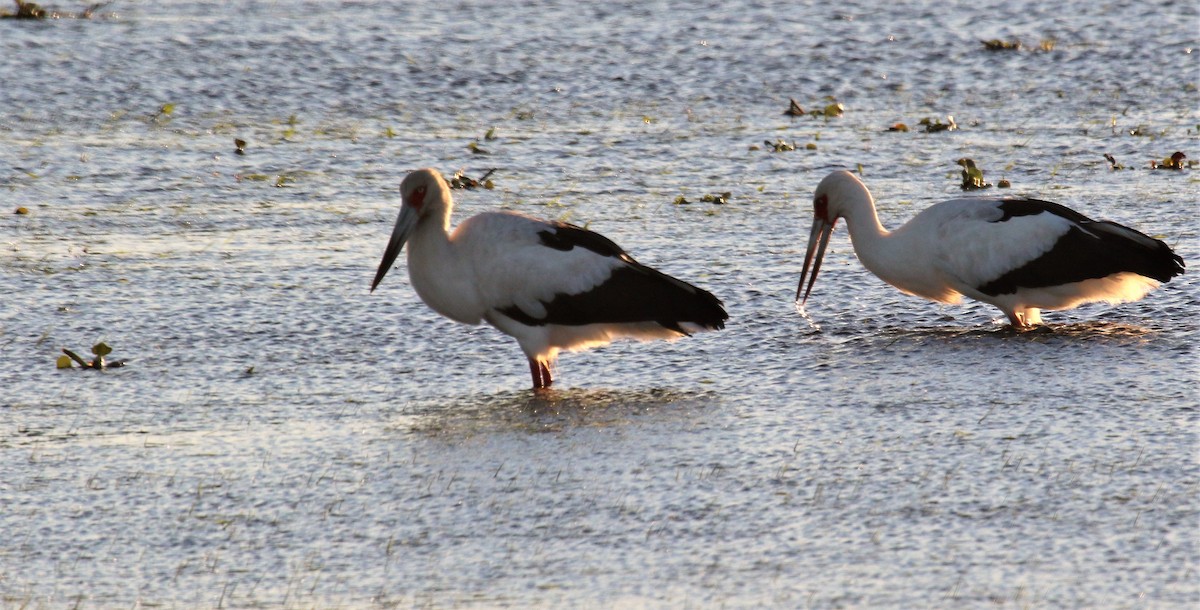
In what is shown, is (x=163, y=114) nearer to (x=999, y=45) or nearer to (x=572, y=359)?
(x=572, y=359)

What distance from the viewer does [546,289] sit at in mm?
7320

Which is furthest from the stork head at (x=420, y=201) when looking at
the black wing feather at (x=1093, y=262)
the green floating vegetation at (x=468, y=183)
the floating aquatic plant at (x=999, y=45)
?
the floating aquatic plant at (x=999, y=45)

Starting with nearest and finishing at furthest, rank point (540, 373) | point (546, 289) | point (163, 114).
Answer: point (540, 373), point (546, 289), point (163, 114)

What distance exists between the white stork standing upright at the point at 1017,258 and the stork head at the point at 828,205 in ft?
0.70

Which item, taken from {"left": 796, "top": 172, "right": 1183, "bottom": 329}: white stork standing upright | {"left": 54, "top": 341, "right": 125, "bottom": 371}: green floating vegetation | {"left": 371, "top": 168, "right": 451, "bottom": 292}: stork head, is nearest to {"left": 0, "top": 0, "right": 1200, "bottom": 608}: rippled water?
{"left": 54, "top": 341, "right": 125, "bottom": 371}: green floating vegetation

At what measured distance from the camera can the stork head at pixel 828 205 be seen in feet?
27.9

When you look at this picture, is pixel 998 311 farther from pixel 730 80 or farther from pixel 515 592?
pixel 730 80

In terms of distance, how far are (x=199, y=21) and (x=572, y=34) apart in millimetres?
3419

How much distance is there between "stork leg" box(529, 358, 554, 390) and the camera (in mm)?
7164

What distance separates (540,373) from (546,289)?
370 mm

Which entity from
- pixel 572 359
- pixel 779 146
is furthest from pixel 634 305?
pixel 779 146

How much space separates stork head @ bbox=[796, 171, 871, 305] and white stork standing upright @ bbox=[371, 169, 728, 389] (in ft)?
4.26

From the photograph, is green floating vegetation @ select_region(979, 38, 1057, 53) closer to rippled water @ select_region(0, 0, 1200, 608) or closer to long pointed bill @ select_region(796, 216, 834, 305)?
rippled water @ select_region(0, 0, 1200, 608)

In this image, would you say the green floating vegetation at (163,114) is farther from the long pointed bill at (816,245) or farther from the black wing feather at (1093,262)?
the black wing feather at (1093,262)
